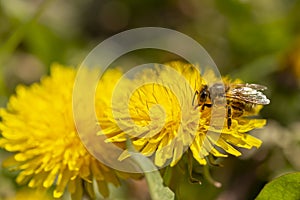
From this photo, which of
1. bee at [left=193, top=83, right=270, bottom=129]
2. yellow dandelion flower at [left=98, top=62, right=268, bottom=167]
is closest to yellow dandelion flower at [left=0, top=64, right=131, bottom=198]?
yellow dandelion flower at [left=98, top=62, right=268, bottom=167]

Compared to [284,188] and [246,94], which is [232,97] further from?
[284,188]

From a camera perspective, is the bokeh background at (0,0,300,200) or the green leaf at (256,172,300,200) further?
the bokeh background at (0,0,300,200)

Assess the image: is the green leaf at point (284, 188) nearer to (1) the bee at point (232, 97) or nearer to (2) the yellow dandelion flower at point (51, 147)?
(1) the bee at point (232, 97)

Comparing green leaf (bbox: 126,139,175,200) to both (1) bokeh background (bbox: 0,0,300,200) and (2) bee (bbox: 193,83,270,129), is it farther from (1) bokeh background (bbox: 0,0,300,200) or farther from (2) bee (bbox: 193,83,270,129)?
(1) bokeh background (bbox: 0,0,300,200)

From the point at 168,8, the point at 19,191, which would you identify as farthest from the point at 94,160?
the point at 168,8

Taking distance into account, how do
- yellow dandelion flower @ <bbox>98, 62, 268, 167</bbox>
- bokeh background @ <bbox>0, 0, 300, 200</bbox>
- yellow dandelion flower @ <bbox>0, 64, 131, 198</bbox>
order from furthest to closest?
bokeh background @ <bbox>0, 0, 300, 200</bbox> → yellow dandelion flower @ <bbox>0, 64, 131, 198</bbox> → yellow dandelion flower @ <bbox>98, 62, 268, 167</bbox>

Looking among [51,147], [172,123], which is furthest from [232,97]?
[51,147]
